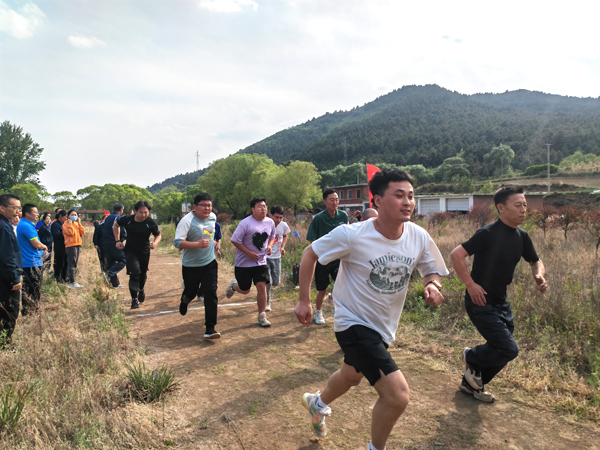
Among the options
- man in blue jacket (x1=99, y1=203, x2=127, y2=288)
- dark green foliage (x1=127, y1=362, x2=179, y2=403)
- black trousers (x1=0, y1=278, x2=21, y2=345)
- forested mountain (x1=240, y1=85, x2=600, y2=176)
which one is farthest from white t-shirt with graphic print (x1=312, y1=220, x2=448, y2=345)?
forested mountain (x1=240, y1=85, x2=600, y2=176)

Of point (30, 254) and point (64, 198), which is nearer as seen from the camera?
point (30, 254)

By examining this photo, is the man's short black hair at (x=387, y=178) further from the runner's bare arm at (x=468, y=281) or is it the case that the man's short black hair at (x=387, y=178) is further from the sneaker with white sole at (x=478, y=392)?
the sneaker with white sole at (x=478, y=392)

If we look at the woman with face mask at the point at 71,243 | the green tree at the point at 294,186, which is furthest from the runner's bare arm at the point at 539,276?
the green tree at the point at 294,186

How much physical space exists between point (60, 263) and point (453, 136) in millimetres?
130015

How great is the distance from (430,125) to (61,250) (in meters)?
154

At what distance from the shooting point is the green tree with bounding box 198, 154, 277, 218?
67.7 meters

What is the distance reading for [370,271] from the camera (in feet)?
8.32

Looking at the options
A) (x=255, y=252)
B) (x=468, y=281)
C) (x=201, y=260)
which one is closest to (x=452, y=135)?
(x=255, y=252)

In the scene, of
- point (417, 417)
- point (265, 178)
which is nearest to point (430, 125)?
point (265, 178)

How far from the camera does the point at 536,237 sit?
10641mm

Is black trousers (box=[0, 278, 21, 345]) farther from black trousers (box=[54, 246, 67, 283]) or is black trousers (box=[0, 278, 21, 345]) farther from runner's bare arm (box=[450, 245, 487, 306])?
black trousers (box=[54, 246, 67, 283])

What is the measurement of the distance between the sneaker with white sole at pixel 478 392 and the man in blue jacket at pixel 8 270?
4.86 metres

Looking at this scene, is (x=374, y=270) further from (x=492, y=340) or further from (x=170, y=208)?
(x=170, y=208)

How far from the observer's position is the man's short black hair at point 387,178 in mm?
2559
